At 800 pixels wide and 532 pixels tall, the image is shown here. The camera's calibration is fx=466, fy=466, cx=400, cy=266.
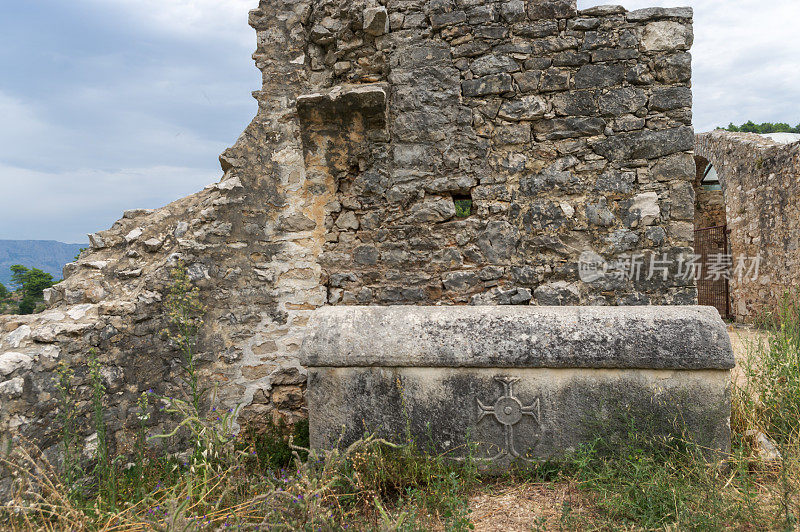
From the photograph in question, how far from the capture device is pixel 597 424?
8.61 feet

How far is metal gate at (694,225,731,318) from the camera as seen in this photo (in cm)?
1031

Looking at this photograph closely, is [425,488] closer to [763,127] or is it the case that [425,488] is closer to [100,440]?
[100,440]

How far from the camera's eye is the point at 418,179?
3.76m

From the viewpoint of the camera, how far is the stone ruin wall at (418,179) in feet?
11.6

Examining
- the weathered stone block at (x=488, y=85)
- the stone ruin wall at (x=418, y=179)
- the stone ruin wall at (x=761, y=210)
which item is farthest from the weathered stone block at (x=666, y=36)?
the stone ruin wall at (x=761, y=210)

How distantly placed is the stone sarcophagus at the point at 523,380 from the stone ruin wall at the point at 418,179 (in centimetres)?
89

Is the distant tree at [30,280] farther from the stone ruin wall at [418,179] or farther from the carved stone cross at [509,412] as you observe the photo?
the carved stone cross at [509,412]

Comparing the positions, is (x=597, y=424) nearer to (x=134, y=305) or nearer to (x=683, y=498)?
(x=683, y=498)

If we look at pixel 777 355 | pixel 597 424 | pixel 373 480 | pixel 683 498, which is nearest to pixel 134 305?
pixel 373 480

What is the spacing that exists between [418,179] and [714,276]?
1032 centimetres

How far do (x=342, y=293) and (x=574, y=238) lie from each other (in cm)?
191

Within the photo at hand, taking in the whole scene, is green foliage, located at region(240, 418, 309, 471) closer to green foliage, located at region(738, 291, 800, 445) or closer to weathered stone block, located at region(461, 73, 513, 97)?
weathered stone block, located at region(461, 73, 513, 97)

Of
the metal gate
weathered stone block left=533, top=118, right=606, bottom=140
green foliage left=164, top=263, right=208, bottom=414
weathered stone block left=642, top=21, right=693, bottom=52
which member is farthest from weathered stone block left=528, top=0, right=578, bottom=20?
the metal gate

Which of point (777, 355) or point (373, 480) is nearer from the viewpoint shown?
point (373, 480)
